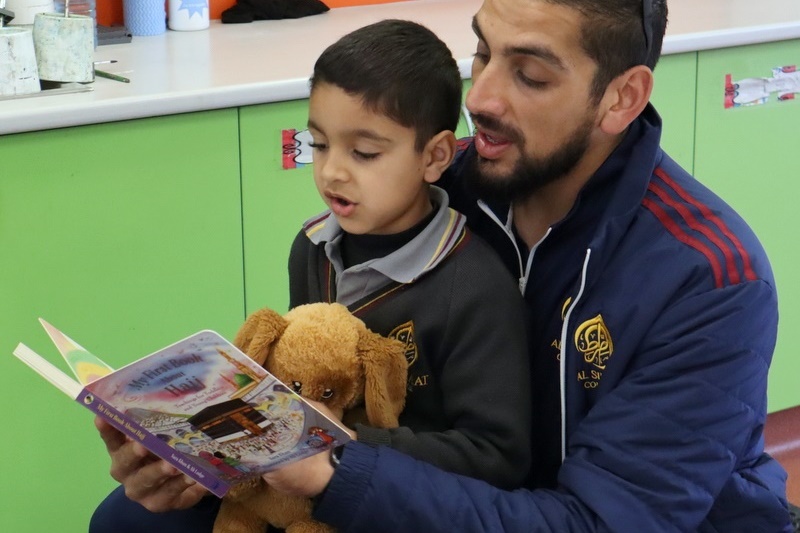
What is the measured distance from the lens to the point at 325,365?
1354 mm

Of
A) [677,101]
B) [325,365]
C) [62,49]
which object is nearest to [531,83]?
[325,365]

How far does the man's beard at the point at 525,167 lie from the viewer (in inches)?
58.4

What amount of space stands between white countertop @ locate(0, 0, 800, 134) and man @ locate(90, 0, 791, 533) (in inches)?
26.2

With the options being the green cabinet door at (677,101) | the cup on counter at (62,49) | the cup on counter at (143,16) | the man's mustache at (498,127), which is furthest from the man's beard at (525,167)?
the cup on counter at (143,16)

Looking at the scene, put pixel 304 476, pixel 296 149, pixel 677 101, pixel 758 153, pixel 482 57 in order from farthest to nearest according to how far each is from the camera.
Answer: pixel 758 153
pixel 677 101
pixel 296 149
pixel 482 57
pixel 304 476

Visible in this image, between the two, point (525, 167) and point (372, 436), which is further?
point (525, 167)

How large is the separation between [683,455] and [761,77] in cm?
149

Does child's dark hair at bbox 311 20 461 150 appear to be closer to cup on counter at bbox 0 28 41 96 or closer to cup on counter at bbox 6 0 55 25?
cup on counter at bbox 0 28 41 96

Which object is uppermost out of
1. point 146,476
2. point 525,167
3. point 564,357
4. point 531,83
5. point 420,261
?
point 531,83

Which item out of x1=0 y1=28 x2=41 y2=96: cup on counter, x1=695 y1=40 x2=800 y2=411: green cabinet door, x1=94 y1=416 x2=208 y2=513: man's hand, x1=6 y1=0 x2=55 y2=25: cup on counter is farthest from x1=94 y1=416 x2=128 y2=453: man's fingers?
x1=695 y1=40 x2=800 y2=411: green cabinet door

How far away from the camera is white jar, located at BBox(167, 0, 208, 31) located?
2.61 m

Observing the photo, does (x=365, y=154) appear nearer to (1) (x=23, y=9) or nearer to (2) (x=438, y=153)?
(2) (x=438, y=153)

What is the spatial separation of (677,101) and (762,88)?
0.72 ft

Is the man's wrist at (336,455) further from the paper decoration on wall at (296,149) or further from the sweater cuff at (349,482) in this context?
the paper decoration on wall at (296,149)
